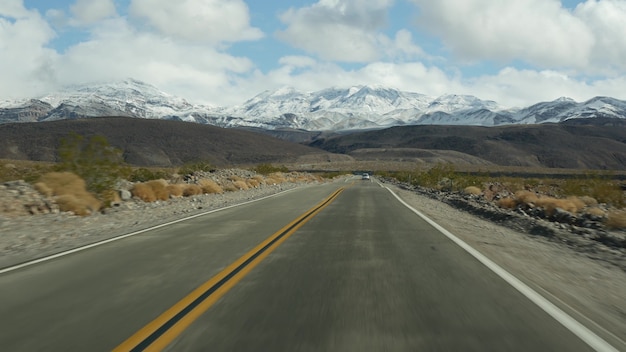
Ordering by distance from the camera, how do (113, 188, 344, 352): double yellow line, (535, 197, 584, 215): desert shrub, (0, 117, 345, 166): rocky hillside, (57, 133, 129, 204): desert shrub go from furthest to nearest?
(0, 117, 345, 166): rocky hillside < (57, 133, 129, 204): desert shrub < (535, 197, 584, 215): desert shrub < (113, 188, 344, 352): double yellow line

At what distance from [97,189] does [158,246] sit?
11351 mm

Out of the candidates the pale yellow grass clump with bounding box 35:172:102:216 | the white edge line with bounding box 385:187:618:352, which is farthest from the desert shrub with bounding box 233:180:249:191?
the white edge line with bounding box 385:187:618:352

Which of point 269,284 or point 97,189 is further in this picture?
point 97,189

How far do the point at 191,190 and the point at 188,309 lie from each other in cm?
2309

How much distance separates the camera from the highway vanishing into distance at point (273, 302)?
13.7 feet

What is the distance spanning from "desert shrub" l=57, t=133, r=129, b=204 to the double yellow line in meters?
13.2

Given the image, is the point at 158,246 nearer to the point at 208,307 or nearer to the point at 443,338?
the point at 208,307

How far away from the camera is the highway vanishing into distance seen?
13.7 ft

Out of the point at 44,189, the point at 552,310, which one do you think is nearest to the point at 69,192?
the point at 44,189

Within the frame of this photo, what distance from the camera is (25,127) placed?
449ft

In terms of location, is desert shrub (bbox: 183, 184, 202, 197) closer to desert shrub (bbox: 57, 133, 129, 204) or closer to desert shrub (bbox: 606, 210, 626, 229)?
desert shrub (bbox: 57, 133, 129, 204)

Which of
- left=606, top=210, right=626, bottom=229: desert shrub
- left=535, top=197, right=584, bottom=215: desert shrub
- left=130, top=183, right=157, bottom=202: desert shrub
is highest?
left=606, top=210, right=626, bottom=229: desert shrub

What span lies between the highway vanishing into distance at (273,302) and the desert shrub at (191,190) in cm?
1777

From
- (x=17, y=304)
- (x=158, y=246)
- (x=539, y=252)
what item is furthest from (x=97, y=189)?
(x=539, y=252)
